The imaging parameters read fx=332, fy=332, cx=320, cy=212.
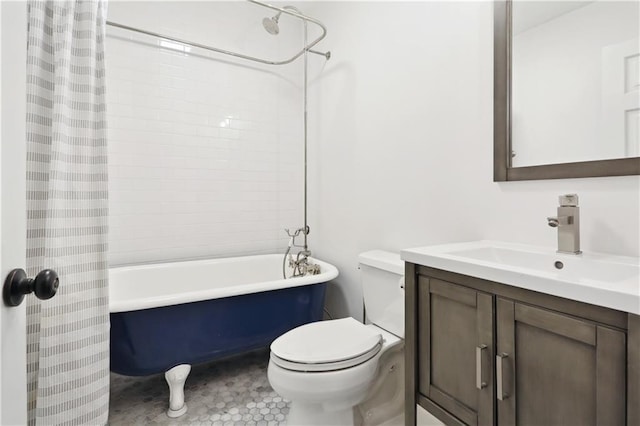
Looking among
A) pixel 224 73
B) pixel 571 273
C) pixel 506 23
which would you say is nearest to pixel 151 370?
pixel 571 273

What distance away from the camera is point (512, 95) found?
1.32 metres

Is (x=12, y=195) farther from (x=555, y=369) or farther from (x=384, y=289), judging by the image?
(x=384, y=289)

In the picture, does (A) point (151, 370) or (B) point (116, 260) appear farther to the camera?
(B) point (116, 260)

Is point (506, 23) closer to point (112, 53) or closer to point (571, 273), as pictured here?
point (571, 273)

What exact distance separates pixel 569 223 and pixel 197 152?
2201 millimetres

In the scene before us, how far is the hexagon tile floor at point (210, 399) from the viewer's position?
1.60 metres

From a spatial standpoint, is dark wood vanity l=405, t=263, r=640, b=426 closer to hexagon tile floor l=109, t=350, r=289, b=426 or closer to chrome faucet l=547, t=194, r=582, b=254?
chrome faucet l=547, t=194, r=582, b=254

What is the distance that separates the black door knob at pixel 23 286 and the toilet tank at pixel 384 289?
125 centimetres

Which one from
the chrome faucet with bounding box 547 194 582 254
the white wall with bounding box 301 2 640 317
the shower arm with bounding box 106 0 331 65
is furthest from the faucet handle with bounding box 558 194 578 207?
the shower arm with bounding box 106 0 331 65

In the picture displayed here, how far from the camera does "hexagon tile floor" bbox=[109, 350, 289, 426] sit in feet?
5.26

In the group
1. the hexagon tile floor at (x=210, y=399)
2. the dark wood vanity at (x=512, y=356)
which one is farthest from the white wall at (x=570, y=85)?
the hexagon tile floor at (x=210, y=399)

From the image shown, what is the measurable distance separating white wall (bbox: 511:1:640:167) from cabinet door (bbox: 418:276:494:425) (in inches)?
26.2

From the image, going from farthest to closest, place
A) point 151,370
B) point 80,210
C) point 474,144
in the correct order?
1. point 151,370
2. point 474,144
3. point 80,210

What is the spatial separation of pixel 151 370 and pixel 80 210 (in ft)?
2.78
